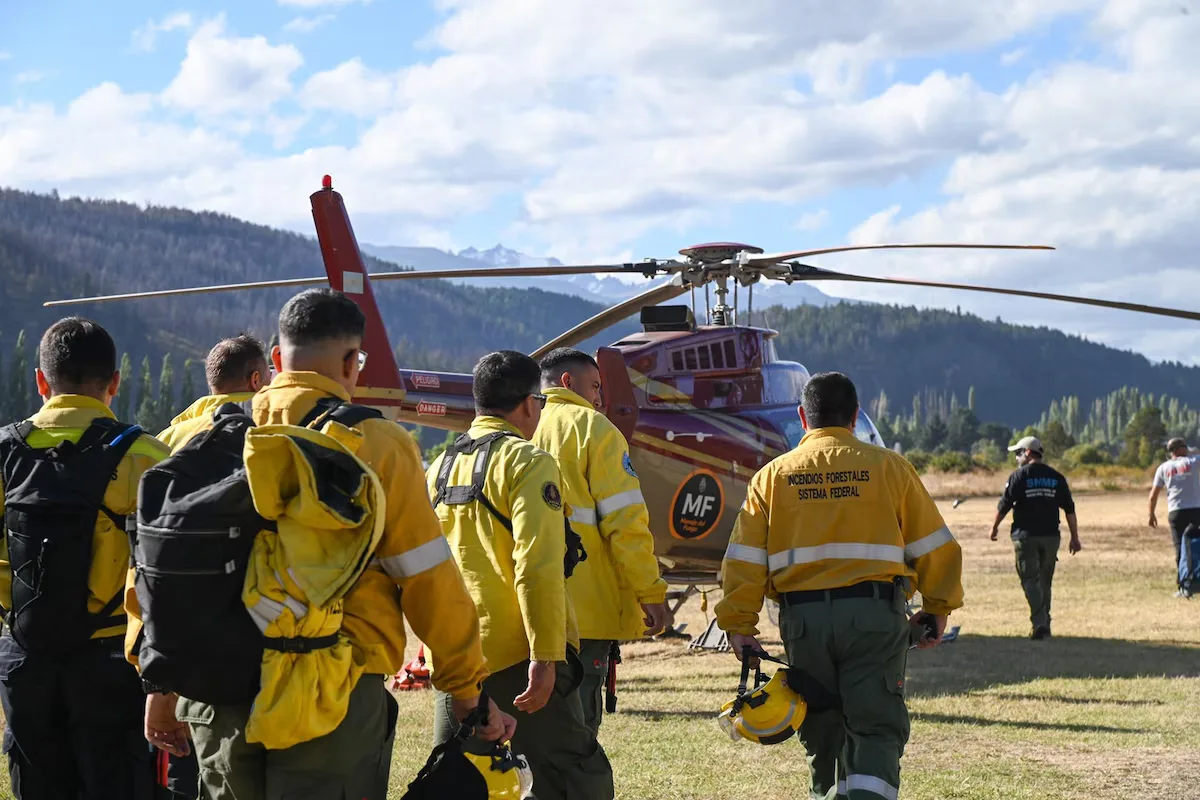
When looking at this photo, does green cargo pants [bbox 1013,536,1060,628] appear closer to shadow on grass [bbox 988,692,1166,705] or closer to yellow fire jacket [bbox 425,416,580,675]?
shadow on grass [bbox 988,692,1166,705]

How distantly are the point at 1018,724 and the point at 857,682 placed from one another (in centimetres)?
394

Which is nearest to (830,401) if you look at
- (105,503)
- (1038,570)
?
(105,503)

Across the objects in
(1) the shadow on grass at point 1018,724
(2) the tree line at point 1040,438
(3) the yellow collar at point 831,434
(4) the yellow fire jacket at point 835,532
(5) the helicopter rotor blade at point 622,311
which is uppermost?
(5) the helicopter rotor blade at point 622,311

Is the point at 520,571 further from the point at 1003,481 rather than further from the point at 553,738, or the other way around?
the point at 1003,481

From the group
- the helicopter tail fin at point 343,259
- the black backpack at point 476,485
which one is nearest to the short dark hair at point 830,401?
the black backpack at point 476,485

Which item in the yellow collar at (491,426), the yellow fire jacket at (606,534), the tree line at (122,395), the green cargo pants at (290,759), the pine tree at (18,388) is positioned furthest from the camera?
the tree line at (122,395)

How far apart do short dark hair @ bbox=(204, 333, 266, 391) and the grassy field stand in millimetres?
2841

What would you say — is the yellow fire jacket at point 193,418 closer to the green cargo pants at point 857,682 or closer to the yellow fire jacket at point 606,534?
the yellow fire jacket at point 606,534

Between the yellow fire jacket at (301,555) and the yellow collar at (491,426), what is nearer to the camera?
the yellow fire jacket at (301,555)

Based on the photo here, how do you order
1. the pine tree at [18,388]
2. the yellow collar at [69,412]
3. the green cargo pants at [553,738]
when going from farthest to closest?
the pine tree at [18,388], the green cargo pants at [553,738], the yellow collar at [69,412]

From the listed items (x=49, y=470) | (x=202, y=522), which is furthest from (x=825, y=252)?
(x=202, y=522)

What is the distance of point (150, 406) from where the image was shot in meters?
113

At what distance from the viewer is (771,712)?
4.86m

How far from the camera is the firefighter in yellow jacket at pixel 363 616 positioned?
304cm
